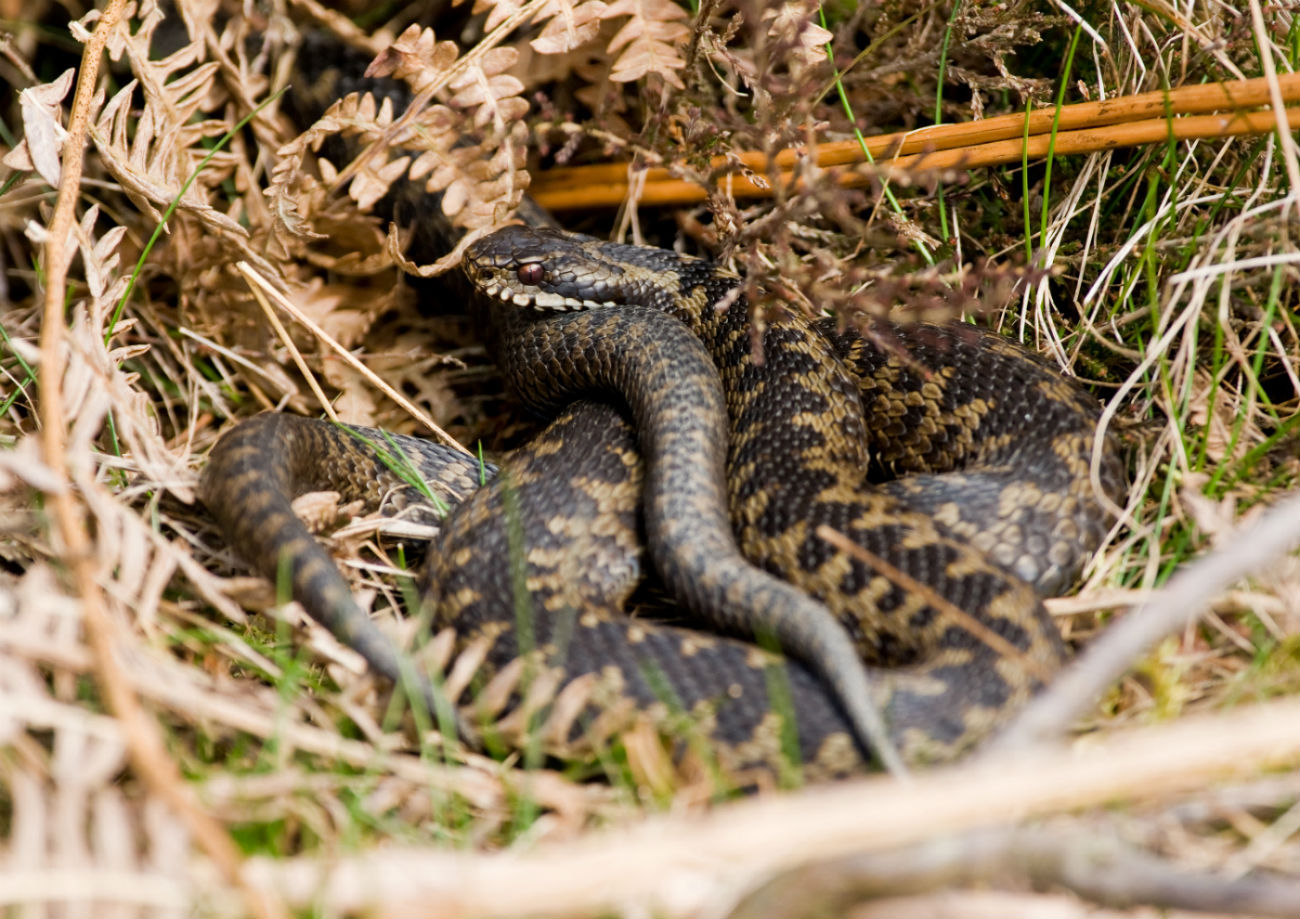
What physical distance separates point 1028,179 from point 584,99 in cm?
221

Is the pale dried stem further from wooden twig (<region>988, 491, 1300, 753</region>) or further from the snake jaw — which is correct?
wooden twig (<region>988, 491, 1300, 753</region>)

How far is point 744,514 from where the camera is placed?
13.7 feet

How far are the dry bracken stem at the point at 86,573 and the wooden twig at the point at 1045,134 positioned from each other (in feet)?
7.54

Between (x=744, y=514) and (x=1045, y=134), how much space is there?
212 centimetres

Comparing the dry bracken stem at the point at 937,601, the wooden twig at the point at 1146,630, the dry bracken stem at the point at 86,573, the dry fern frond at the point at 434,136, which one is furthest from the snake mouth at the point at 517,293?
the wooden twig at the point at 1146,630

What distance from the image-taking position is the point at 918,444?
4.68 m

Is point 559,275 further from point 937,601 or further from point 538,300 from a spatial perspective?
point 937,601

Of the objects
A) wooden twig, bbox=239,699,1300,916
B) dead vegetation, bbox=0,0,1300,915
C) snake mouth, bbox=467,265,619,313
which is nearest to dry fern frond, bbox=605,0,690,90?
dead vegetation, bbox=0,0,1300,915

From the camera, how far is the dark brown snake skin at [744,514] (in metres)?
3.25

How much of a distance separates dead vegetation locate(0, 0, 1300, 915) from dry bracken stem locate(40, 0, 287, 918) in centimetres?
1

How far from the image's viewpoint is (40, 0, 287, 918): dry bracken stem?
2354mm

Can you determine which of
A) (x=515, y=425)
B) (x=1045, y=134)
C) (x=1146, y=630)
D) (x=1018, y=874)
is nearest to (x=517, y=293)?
(x=515, y=425)

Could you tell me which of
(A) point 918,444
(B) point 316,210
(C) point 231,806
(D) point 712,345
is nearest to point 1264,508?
(A) point 918,444

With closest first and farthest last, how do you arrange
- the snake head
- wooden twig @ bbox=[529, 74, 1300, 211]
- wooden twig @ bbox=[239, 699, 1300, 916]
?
wooden twig @ bbox=[239, 699, 1300, 916]
wooden twig @ bbox=[529, 74, 1300, 211]
the snake head
